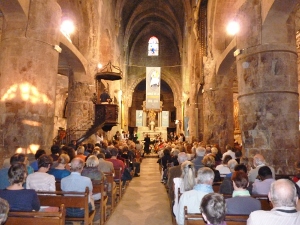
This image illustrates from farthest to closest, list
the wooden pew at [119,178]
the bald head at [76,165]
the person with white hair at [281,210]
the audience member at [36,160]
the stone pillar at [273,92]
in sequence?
the wooden pew at [119,178] < the stone pillar at [273,92] < the audience member at [36,160] < the bald head at [76,165] < the person with white hair at [281,210]

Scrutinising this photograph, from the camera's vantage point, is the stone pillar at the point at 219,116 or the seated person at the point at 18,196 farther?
the stone pillar at the point at 219,116

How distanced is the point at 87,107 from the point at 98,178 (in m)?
9.10

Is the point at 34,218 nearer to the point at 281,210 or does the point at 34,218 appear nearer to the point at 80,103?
the point at 281,210

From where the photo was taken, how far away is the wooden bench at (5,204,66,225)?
2.79 meters

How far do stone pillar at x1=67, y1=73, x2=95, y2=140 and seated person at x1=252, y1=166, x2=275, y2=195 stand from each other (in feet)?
34.6

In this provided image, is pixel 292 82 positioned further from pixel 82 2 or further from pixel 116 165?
pixel 82 2

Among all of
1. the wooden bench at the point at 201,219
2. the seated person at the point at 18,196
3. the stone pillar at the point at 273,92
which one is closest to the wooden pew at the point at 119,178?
the stone pillar at the point at 273,92

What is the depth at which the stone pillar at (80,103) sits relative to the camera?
45.3 ft

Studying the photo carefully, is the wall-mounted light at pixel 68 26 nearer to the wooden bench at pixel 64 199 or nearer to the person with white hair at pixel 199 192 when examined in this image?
the wooden bench at pixel 64 199

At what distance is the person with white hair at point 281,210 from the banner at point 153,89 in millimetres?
22209

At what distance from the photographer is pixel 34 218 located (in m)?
2.80

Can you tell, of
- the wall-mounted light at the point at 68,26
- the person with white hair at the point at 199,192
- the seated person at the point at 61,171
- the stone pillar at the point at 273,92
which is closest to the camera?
the person with white hair at the point at 199,192

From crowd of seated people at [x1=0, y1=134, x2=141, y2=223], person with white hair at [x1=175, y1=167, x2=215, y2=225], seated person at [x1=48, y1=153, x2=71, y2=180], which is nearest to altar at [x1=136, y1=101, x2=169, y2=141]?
crowd of seated people at [x1=0, y1=134, x2=141, y2=223]

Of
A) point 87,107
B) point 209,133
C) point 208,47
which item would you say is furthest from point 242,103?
point 87,107
